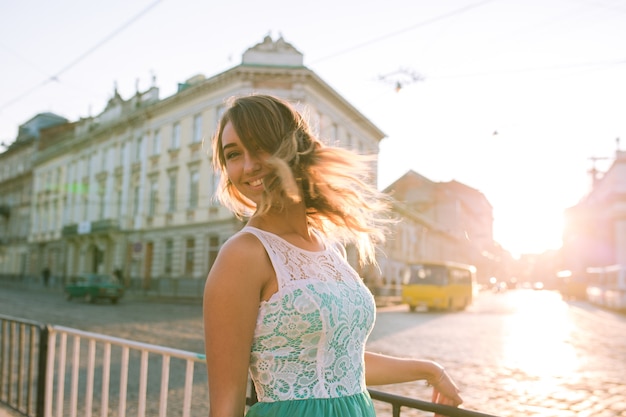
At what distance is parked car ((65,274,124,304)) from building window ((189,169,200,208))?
750cm

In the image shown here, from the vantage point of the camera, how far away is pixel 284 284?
1.47 metres

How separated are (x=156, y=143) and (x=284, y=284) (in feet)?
112

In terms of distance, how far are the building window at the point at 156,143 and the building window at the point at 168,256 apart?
18.5ft

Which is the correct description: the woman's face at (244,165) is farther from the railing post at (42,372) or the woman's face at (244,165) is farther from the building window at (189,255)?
the building window at (189,255)

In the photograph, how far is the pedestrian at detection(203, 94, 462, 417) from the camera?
137 cm

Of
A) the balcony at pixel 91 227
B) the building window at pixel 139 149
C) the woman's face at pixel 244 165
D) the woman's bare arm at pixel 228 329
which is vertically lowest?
the woman's bare arm at pixel 228 329

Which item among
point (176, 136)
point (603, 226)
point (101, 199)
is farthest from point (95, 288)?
point (603, 226)

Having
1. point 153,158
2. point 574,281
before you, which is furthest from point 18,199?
point 574,281

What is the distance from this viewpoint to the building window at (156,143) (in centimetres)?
3350

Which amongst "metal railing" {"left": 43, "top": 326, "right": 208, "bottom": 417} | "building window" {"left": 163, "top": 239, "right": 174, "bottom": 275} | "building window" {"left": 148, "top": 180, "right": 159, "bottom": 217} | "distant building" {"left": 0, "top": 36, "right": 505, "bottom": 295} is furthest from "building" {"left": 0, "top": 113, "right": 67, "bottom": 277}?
"metal railing" {"left": 43, "top": 326, "right": 208, "bottom": 417}

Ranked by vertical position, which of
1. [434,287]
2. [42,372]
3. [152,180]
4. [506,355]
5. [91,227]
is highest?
[152,180]

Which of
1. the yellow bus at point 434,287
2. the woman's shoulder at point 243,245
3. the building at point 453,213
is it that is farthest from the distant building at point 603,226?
the woman's shoulder at point 243,245

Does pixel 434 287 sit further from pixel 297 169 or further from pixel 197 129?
pixel 297 169

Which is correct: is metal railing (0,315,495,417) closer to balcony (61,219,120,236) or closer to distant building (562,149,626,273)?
balcony (61,219,120,236)
